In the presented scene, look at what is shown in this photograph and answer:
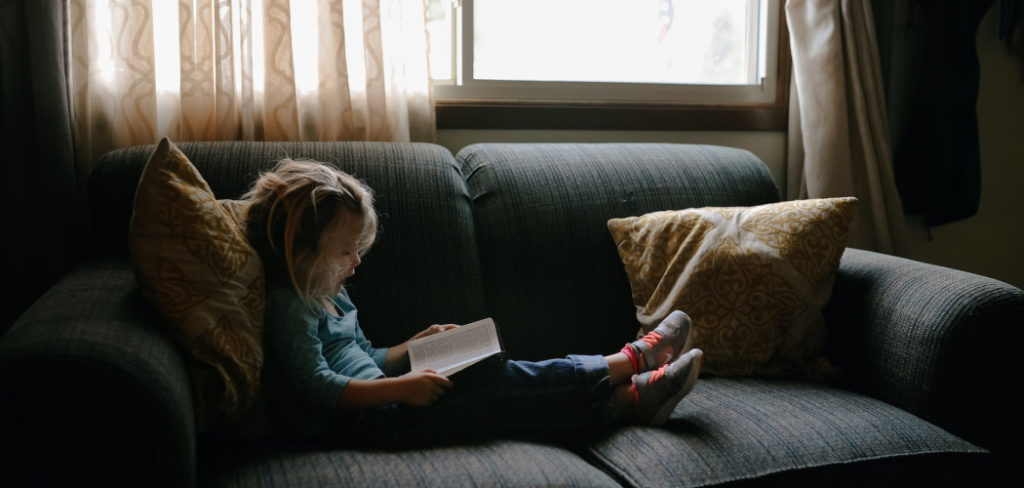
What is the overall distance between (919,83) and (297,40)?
1.91 m

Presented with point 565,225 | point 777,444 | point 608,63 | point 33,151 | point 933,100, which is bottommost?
point 777,444

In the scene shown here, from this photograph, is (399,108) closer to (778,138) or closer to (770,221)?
(770,221)

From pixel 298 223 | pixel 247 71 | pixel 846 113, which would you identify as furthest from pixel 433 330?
pixel 846 113

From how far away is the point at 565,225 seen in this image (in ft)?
6.07

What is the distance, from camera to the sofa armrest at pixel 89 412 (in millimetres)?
988

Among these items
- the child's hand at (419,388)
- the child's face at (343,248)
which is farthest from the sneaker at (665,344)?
the child's face at (343,248)

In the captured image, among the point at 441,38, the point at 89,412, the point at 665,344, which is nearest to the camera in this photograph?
the point at 89,412

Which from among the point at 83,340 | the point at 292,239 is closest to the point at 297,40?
the point at 292,239

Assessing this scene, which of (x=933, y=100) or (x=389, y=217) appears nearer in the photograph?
(x=389, y=217)

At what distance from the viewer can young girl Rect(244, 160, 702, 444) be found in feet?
4.33

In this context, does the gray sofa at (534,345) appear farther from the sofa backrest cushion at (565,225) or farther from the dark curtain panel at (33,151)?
the dark curtain panel at (33,151)

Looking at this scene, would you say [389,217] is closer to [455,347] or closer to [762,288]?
[455,347]

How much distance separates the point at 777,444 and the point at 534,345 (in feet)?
2.03

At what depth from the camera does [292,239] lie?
4.55 feet
